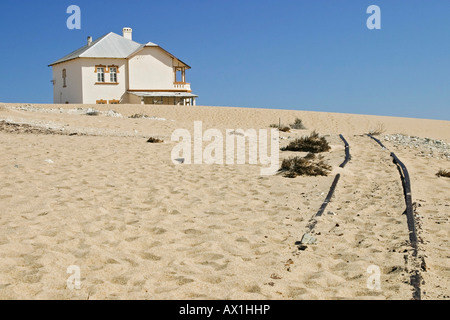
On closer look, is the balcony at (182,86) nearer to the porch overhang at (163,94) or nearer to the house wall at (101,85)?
the porch overhang at (163,94)

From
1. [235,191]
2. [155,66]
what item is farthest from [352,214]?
[155,66]

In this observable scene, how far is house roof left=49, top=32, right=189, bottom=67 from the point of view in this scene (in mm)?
41938

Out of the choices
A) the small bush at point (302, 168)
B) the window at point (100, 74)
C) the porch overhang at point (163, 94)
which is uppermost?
the window at point (100, 74)

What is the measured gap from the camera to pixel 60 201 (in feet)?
24.6

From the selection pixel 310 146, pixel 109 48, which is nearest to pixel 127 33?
pixel 109 48

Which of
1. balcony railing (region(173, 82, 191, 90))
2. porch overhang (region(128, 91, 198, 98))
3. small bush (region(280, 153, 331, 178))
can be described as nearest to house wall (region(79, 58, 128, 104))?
porch overhang (region(128, 91, 198, 98))

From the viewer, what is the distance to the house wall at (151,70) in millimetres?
42625

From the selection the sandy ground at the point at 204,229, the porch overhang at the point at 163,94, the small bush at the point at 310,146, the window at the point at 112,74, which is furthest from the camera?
the window at the point at 112,74

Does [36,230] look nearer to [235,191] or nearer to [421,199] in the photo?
[235,191]

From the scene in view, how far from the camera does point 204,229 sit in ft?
20.9

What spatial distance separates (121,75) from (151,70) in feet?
9.38

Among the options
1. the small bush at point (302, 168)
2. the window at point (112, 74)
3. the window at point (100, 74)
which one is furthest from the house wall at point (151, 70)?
the small bush at point (302, 168)

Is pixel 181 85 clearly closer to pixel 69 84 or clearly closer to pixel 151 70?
pixel 151 70

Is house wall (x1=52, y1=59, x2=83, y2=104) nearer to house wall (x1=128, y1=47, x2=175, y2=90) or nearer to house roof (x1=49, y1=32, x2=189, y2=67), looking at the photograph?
house roof (x1=49, y1=32, x2=189, y2=67)
